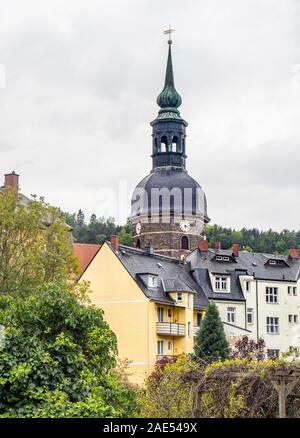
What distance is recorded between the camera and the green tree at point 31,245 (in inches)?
1677

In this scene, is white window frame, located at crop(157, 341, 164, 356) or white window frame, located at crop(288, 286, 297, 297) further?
white window frame, located at crop(288, 286, 297, 297)

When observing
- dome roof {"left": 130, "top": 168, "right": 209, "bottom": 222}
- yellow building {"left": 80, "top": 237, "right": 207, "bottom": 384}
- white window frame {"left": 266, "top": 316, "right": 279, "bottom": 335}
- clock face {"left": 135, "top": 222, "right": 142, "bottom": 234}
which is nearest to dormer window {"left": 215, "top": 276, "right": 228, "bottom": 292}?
white window frame {"left": 266, "top": 316, "right": 279, "bottom": 335}

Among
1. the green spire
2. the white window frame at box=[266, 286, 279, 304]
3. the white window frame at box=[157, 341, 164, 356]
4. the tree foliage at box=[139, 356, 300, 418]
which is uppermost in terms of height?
the green spire

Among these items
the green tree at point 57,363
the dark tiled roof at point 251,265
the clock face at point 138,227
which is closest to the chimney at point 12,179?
the dark tiled roof at point 251,265

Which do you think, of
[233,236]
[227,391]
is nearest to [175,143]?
[233,236]

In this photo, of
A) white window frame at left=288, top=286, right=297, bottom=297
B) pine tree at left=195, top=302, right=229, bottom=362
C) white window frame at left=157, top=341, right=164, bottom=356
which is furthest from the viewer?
white window frame at left=288, top=286, right=297, bottom=297

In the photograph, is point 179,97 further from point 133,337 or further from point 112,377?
point 112,377

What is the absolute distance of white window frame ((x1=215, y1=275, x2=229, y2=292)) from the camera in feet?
225

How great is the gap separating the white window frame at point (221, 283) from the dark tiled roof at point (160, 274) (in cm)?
170

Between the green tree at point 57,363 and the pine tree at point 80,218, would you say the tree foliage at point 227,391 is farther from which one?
the pine tree at point 80,218

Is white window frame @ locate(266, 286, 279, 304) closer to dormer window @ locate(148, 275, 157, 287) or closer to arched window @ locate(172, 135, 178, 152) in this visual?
dormer window @ locate(148, 275, 157, 287)

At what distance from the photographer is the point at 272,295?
70125mm
